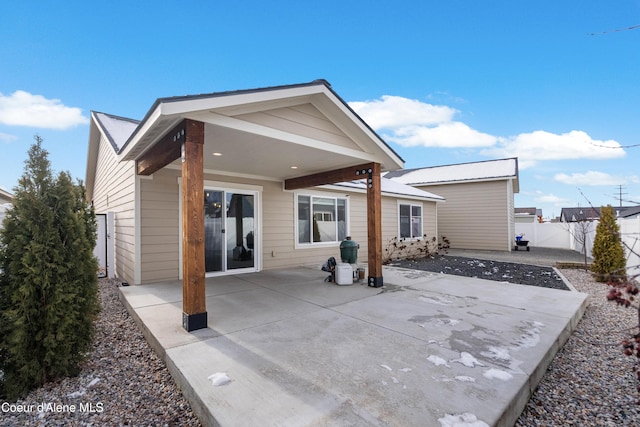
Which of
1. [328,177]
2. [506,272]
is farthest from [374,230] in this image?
[506,272]

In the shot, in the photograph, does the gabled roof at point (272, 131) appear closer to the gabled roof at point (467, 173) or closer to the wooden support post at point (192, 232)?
the wooden support post at point (192, 232)

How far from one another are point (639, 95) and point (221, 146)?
16.3ft

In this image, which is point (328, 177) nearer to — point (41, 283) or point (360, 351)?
point (360, 351)

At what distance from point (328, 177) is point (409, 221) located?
6.32m

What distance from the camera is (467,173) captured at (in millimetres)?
15242

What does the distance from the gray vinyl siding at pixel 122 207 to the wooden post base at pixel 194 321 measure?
3127 mm

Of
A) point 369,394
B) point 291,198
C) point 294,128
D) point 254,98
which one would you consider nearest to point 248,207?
point 291,198

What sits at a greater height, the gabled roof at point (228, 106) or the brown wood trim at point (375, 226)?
the gabled roof at point (228, 106)

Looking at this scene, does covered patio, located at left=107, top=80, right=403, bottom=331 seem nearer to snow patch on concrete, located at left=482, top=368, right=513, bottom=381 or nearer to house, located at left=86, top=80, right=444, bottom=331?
house, located at left=86, top=80, right=444, bottom=331

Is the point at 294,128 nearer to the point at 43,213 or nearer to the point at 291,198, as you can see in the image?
the point at 43,213

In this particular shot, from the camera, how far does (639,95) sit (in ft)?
9.07

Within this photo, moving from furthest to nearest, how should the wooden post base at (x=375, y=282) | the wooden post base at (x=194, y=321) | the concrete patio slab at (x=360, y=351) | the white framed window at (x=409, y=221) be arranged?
the white framed window at (x=409, y=221) → the wooden post base at (x=375, y=282) → the wooden post base at (x=194, y=321) → the concrete patio slab at (x=360, y=351)

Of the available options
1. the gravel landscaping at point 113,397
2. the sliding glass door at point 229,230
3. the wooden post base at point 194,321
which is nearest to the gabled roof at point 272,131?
the sliding glass door at point 229,230

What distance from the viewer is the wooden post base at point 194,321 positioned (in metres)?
3.31
